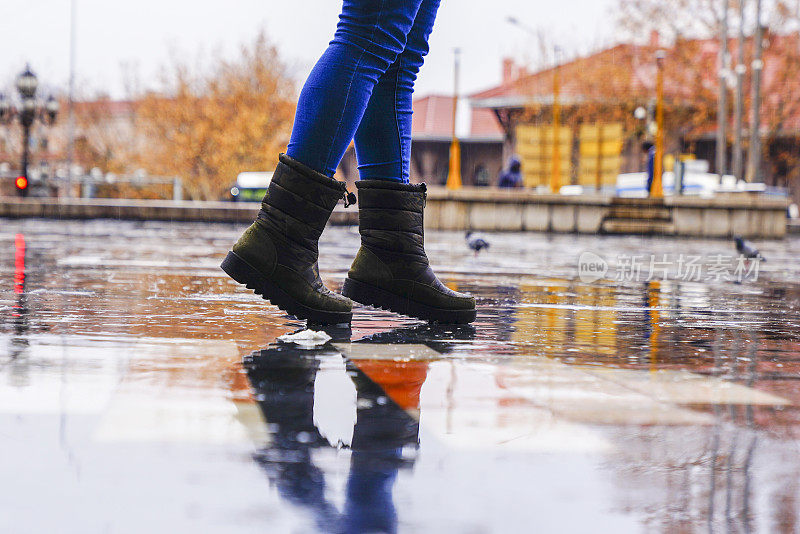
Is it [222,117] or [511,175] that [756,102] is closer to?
[511,175]

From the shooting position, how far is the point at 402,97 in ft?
12.1

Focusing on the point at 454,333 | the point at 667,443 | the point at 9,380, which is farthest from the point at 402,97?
the point at 667,443

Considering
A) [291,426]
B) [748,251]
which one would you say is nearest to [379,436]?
[291,426]

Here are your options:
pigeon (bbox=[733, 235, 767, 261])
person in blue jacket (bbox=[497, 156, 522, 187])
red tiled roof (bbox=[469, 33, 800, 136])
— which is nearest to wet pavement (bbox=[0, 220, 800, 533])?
pigeon (bbox=[733, 235, 767, 261])

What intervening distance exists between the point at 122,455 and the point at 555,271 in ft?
18.3

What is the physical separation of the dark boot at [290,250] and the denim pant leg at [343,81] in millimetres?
81

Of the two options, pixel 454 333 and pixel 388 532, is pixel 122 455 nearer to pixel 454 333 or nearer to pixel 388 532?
pixel 388 532

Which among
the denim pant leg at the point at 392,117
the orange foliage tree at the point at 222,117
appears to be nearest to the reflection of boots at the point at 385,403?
the denim pant leg at the point at 392,117

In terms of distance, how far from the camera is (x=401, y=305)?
141 inches

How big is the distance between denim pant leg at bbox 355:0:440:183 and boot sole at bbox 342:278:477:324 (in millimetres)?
360

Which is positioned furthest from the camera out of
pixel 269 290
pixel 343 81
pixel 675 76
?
pixel 675 76

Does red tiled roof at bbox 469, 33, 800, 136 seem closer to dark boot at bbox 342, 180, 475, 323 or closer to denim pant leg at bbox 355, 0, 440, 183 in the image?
denim pant leg at bbox 355, 0, 440, 183

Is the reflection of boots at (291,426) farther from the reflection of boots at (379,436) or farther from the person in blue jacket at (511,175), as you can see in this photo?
the person in blue jacket at (511,175)

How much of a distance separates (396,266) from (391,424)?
1.72 metres
